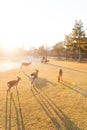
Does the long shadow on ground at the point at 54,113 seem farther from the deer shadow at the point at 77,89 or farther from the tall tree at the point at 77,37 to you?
the tall tree at the point at 77,37

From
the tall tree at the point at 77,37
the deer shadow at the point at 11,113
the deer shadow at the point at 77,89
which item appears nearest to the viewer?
the deer shadow at the point at 11,113

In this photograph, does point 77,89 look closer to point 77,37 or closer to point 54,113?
point 54,113

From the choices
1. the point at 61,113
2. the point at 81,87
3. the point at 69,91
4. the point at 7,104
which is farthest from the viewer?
the point at 81,87

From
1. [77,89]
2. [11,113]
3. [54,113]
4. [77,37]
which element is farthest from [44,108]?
[77,37]

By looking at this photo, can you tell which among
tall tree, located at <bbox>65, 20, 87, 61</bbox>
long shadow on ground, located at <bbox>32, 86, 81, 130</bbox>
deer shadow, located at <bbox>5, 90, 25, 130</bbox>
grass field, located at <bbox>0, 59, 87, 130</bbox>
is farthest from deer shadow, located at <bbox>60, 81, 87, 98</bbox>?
tall tree, located at <bbox>65, 20, 87, 61</bbox>

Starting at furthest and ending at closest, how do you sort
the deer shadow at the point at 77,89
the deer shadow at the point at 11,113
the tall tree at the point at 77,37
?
the tall tree at the point at 77,37, the deer shadow at the point at 77,89, the deer shadow at the point at 11,113

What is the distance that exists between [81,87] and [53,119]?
24.6 feet

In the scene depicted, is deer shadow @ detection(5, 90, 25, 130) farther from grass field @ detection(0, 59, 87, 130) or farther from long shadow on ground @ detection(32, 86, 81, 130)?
long shadow on ground @ detection(32, 86, 81, 130)

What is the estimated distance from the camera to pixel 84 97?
49.4ft

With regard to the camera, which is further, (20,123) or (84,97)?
(84,97)

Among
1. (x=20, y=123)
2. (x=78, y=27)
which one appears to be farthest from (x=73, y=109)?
(x=78, y=27)

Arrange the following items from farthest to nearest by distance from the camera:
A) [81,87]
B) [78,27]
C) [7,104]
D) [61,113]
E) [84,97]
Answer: [78,27], [81,87], [84,97], [7,104], [61,113]

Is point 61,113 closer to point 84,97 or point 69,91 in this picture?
point 84,97

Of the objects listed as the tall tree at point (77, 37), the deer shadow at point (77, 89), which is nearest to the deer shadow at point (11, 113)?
the deer shadow at point (77, 89)
